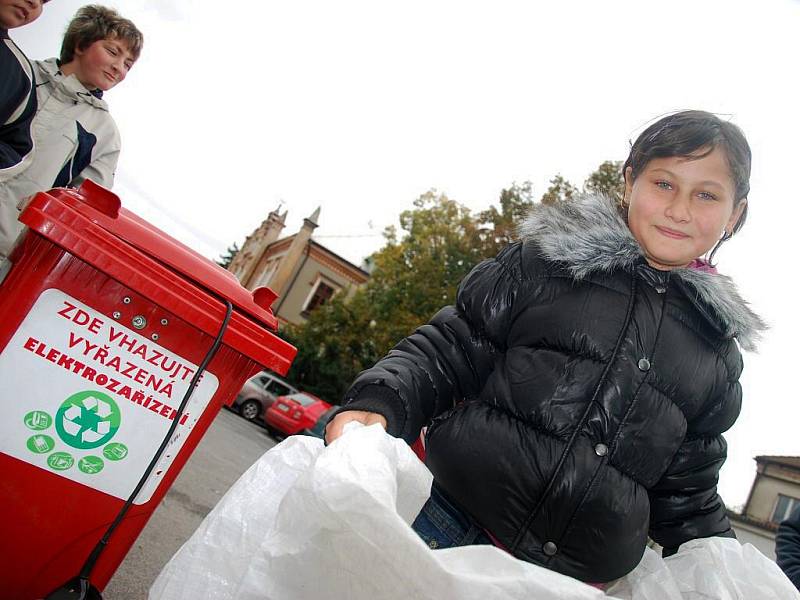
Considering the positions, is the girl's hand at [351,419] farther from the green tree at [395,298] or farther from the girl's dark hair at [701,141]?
the green tree at [395,298]

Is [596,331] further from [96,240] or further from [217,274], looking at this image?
[96,240]

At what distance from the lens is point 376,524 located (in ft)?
2.90

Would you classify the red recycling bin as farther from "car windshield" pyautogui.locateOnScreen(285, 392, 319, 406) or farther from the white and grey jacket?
"car windshield" pyautogui.locateOnScreen(285, 392, 319, 406)

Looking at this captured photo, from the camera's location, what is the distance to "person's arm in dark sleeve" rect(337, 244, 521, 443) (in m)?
1.32

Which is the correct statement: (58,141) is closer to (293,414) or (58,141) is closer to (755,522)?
(293,414)

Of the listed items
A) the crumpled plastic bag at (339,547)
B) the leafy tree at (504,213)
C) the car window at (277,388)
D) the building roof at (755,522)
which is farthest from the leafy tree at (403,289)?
the crumpled plastic bag at (339,547)

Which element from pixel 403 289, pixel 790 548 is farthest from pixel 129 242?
pixel 403 289

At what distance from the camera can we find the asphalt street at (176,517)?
2.55 m

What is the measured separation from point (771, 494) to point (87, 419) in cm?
2262

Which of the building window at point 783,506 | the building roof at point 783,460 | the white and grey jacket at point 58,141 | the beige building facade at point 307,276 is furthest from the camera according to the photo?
the beige building facade at point 307,276

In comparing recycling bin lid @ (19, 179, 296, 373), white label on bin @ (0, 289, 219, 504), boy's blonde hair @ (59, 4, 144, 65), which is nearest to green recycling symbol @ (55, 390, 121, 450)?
white label on bin @ (0, 289, 219, 504)

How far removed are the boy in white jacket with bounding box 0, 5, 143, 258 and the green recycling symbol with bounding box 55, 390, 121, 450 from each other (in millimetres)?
1185

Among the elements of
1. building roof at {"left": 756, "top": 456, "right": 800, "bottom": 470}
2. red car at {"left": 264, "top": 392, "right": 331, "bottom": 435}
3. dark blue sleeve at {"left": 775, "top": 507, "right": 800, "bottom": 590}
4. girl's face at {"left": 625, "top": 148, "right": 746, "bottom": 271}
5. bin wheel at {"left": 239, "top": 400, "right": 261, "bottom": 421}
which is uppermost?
building roof at {"left": 756, "top": 456, "right": 800, "bottom": 470}

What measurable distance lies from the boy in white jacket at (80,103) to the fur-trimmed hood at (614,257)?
2115 millimetres
